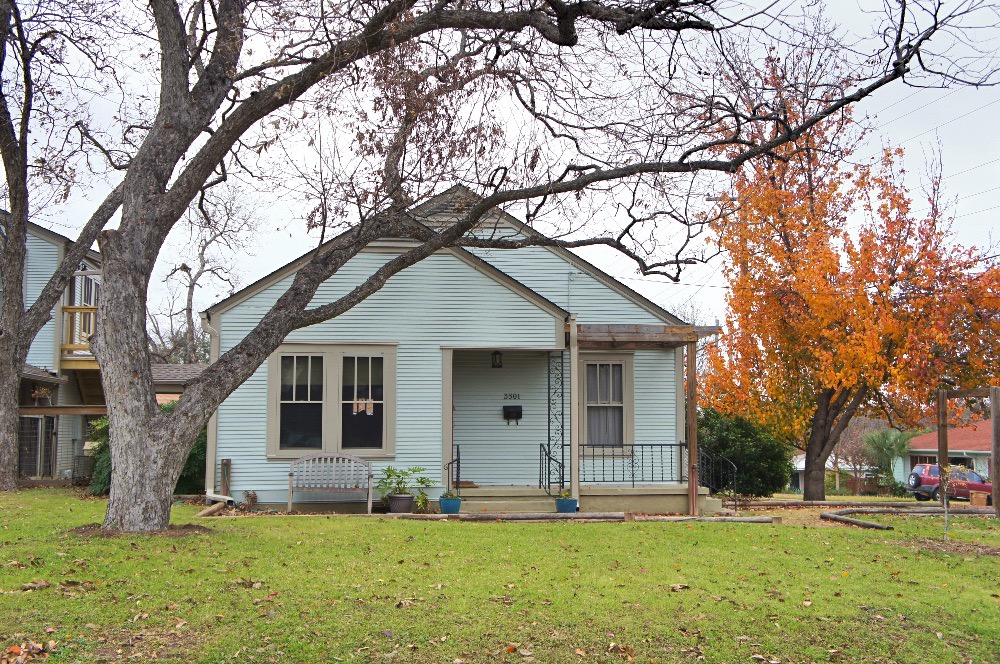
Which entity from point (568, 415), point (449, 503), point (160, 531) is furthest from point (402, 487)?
point (160, 531)

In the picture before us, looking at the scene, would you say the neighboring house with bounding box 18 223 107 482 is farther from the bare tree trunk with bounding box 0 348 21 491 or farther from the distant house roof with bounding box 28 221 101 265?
the bare tree trunk with bounding box 0 348 21 491

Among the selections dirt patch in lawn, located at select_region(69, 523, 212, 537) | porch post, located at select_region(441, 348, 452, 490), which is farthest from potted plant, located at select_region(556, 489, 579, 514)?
dirt patch in lawn, located at select_region(69, 523, 212, 537)

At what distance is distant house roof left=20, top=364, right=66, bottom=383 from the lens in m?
20.2

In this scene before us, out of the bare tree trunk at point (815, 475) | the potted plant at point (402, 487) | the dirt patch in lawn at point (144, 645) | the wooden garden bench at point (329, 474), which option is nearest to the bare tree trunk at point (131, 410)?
the dirt patch in lawn at point (144, 645)

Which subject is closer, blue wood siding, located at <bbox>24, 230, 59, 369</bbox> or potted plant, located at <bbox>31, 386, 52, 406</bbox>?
potted plant, located at <bbox>31, 386, 52, 406</bbox>

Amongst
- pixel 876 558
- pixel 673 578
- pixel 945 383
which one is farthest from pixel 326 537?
pixel 945 383

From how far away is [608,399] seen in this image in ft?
58.1

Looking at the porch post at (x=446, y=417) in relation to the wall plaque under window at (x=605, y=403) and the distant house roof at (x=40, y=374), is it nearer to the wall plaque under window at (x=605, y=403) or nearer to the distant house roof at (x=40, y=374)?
the wall plaque under window at (x=605, y=403)

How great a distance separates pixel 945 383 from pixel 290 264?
1431cm

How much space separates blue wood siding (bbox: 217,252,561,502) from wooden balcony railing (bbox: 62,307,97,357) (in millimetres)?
8665

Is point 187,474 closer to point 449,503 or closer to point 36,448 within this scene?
point 449,503

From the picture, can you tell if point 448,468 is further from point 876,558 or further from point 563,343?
point 876,558

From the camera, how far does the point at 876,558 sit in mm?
10406

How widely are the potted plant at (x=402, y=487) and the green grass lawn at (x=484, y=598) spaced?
323 centimetres
